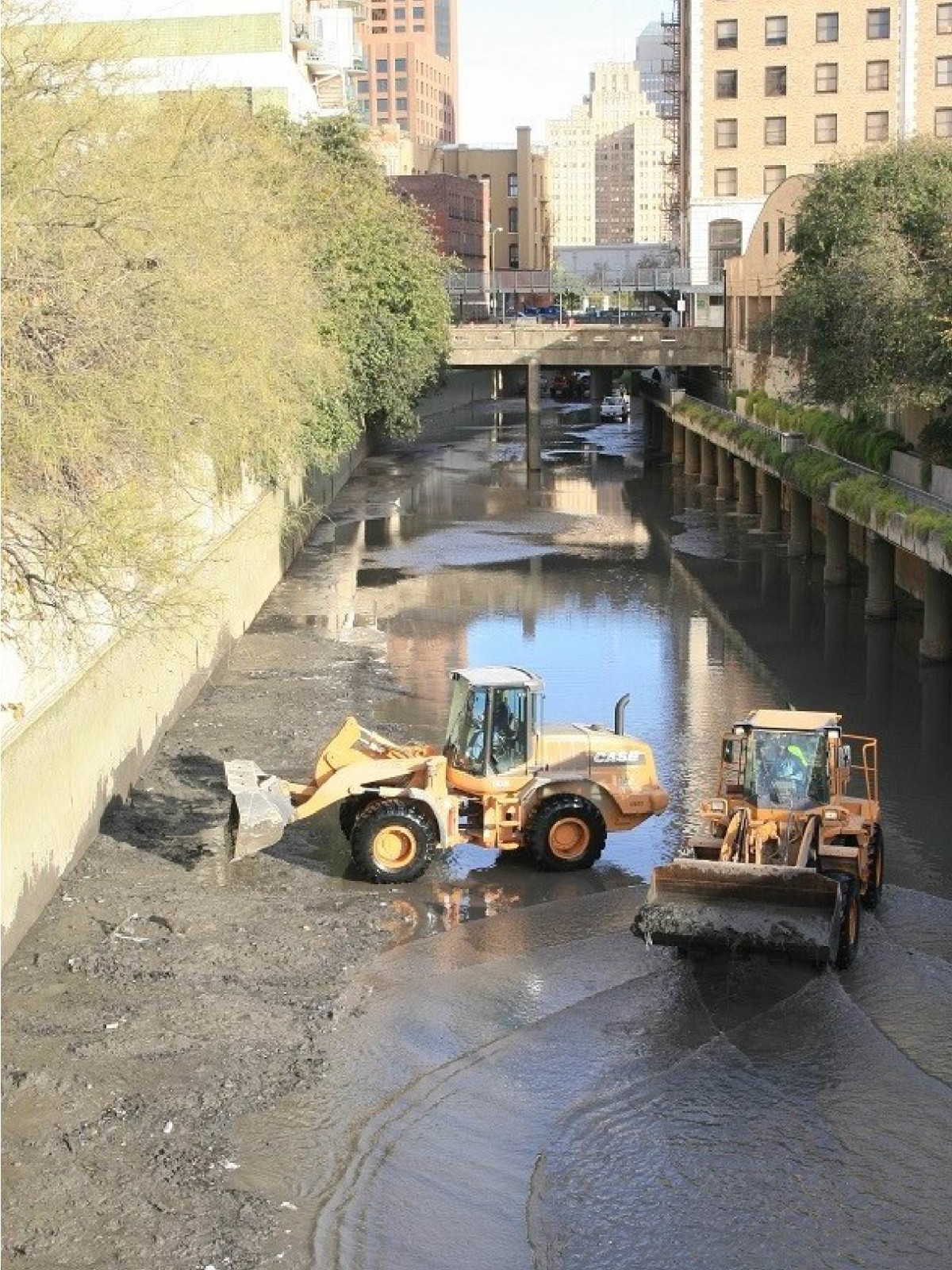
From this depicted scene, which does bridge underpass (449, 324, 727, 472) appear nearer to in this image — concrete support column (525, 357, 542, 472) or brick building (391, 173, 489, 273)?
concrete support column (525, 357, 542, 472)

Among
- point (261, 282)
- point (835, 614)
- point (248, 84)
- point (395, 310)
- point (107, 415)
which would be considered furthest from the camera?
point (248, 84)

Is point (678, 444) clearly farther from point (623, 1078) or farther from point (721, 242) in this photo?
point (623, 1078)

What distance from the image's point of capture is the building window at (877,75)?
84312 millimetres

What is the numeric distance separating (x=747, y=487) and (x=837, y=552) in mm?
16740

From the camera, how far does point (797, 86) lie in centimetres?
8512

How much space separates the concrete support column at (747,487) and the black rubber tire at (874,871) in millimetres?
40807

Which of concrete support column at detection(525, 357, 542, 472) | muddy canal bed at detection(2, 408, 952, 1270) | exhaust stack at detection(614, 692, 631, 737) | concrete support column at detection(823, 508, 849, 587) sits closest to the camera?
muddy canal bed at detection(2, 408, 952, 1270)

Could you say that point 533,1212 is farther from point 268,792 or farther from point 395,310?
point 395,310

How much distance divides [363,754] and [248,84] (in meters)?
44.1

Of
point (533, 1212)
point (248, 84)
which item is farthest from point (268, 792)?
point (248, 84)

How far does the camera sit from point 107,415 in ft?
58.3

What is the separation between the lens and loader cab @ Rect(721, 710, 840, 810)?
734 inches

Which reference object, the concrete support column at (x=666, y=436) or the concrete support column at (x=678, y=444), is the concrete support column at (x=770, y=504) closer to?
the concrete support column at (x=678, y=444)

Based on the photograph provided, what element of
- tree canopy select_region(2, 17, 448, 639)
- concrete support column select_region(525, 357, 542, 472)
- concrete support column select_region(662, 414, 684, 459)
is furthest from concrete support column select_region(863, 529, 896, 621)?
concrete support column select_region(662, 414, 684, 459)
